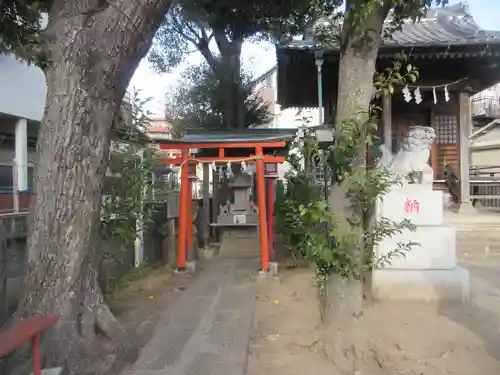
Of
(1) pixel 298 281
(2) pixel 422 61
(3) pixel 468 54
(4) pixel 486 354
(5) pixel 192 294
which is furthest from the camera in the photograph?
(2) pixel 422 61

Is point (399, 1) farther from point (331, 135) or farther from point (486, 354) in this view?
point (486, 354)

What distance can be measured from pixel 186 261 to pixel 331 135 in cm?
570

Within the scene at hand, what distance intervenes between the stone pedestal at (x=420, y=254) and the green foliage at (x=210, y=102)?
36.5 feet

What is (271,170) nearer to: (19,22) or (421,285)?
(421,285)

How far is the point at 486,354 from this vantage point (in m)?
4.86

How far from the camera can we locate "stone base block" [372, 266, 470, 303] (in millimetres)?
6656

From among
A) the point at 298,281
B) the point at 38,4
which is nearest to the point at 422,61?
the point at 298,281

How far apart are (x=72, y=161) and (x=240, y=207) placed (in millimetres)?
8713

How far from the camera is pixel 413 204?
6.80m

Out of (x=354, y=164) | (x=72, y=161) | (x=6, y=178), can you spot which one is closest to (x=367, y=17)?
(x=354, y=164)

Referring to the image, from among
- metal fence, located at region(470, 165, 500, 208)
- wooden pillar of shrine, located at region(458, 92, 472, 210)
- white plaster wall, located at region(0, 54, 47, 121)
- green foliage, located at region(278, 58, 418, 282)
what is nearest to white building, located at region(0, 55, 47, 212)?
white plaster wall, located at region(0, 54, 47, 121)

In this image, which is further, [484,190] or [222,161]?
[484,190]

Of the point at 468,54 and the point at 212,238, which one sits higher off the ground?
the point at 468,54

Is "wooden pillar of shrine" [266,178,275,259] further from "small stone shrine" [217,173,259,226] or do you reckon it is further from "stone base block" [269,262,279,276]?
"small stone shrine" [217,173,259,226]
